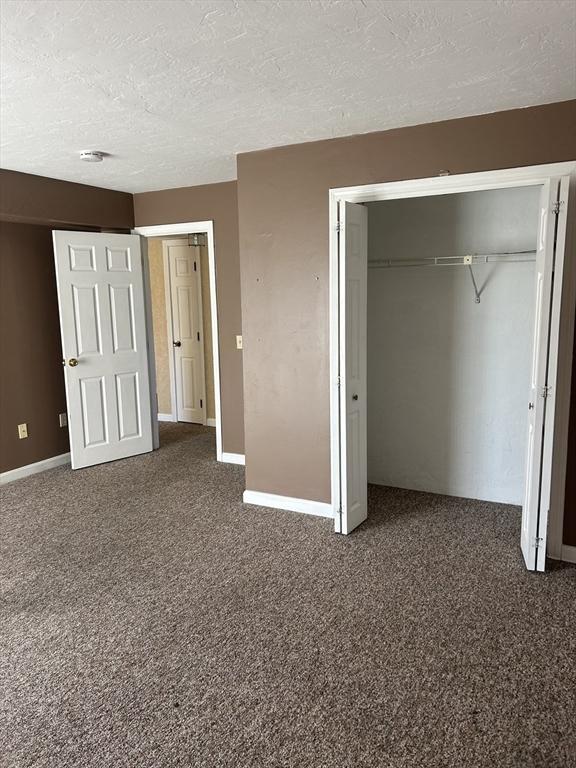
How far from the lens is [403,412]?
442cm

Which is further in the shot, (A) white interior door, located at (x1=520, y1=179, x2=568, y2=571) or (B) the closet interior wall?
(B) the closet interior wall

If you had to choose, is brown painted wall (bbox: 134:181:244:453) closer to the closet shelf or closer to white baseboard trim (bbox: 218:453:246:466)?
white baseboard trim (bbox: 218:453:246:466)

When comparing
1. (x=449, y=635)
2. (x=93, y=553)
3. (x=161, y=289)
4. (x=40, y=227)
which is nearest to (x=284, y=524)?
(x=93, y=553)

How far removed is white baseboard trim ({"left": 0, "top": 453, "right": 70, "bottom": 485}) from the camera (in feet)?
15.7

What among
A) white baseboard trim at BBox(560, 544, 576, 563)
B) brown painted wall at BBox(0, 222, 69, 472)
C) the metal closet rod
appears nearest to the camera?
white baseboard trim at BBox(560, 544, 576, 563)

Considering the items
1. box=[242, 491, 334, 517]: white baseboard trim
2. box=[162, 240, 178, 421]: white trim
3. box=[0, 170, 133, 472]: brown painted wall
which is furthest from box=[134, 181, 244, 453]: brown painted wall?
box=[162, 240, 178, 421]: white trim

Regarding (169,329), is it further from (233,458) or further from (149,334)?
(233,458)

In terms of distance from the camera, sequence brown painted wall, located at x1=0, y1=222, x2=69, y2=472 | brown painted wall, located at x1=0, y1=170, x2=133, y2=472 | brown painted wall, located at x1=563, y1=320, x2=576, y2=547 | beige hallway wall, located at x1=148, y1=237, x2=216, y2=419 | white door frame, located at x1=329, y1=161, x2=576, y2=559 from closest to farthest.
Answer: white door frame, located at x1=329, y1=161, x2=576, y2=559 < brown painted wall, located at x1=563, y1=320, x2=576, y2=547 < brown painted wall, located at x1=0, y1=170, x2=133, y2=472 < brown painted wall, located at x1=0, y1=222, x2=69, y2=472 < beige hallway wall, located at x1=148, y1=237, x2=216, y2=419

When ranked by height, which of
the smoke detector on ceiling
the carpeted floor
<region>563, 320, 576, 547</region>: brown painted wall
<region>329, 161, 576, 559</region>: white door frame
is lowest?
the carpeted floor

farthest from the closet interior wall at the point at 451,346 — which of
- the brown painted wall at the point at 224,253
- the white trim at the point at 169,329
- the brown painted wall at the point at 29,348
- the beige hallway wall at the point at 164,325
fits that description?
the white trim at the point at 169,329

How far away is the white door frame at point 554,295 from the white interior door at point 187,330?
10.6ft

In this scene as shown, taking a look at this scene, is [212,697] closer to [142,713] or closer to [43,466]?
[142,713]

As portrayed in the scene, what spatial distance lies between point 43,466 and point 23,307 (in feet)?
4.74

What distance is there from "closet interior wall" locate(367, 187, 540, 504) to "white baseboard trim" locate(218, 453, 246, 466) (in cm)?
126
